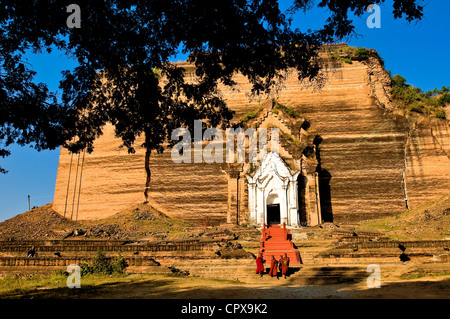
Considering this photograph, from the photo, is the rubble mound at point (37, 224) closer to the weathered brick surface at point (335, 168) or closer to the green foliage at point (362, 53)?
the weathered brick surface at point (335, 168)

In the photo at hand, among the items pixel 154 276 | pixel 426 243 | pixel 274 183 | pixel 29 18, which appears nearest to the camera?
pixel 29 18

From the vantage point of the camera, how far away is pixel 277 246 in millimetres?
16281

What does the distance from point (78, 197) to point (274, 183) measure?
1988 centimetres

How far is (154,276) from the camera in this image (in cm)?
1173

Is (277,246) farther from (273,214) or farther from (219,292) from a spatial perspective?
(273,214)

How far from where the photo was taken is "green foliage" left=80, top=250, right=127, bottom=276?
1228 centimetres

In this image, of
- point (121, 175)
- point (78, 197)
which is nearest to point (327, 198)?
point (121, 175)

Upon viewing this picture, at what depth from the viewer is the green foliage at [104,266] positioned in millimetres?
12281

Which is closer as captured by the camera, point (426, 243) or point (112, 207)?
point (426, 243)

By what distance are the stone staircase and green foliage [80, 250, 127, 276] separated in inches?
225

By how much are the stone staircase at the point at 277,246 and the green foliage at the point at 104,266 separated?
18.8 feet

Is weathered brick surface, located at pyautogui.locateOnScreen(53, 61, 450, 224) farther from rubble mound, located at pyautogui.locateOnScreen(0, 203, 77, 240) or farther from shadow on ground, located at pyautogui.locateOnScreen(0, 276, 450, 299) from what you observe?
shadow on ground, located at pyautogui.locateOnScreen(0, 276, 450, 299)
